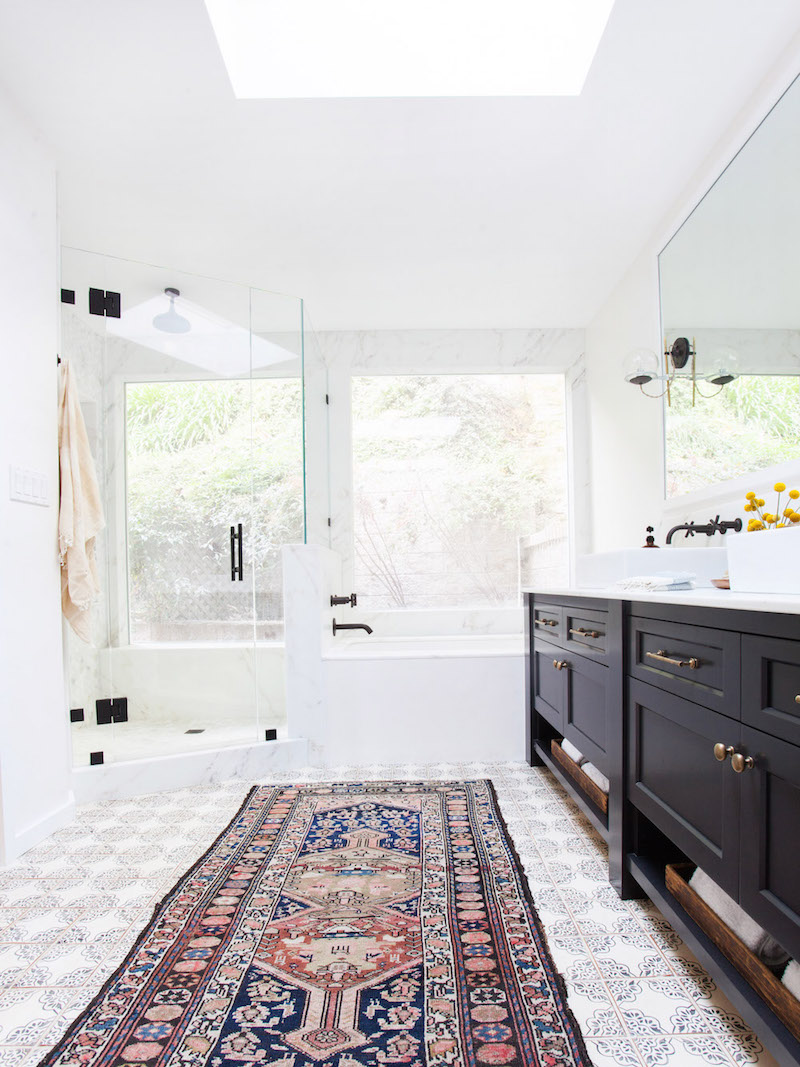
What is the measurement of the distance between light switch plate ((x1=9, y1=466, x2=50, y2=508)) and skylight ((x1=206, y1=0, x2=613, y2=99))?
1.40 meters

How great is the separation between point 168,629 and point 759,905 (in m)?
2.41

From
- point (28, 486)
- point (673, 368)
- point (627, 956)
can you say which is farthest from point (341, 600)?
point (627, 956)

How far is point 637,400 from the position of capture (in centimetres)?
331

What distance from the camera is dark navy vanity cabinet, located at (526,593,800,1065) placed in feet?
3.18

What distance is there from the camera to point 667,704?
1402 millimetres

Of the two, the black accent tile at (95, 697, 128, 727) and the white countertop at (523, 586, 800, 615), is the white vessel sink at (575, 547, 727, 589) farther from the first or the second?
the black accent tile at (95, 697, 128, 727)

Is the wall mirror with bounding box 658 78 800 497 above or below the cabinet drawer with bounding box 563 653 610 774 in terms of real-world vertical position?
above

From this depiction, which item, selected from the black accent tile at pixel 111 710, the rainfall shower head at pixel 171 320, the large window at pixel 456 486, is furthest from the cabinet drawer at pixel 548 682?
the rainfall shower head at pixel 171 320

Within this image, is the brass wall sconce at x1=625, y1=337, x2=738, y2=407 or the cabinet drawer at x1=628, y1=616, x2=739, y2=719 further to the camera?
the brass wall sconce at x1=625, y1=337, x2=738, y2=407

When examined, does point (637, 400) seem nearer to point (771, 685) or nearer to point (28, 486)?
point (771, 685)

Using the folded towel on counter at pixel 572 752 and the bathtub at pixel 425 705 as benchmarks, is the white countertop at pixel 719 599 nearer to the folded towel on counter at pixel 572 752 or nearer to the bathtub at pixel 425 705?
the folded towel on counter at pixel 572 752

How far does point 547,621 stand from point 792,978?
5.24 ft

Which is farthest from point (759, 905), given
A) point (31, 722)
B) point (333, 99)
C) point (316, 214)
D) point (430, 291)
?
point (430, 291)

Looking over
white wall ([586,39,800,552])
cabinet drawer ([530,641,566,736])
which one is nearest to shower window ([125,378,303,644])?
cabinet drawer ([530,641,566,736])
